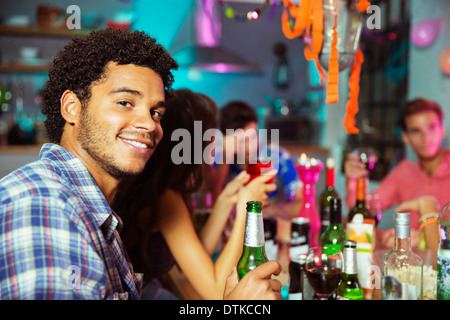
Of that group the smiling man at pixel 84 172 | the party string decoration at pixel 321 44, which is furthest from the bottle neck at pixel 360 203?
the smiling man at pixel 84 172

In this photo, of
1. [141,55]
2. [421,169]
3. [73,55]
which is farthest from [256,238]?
[421,169]

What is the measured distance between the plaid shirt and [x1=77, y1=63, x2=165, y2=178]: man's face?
0.14 m

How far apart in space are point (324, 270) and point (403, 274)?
14 cm

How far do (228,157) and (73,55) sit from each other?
4.27 ft

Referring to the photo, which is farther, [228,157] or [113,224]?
[228,157]

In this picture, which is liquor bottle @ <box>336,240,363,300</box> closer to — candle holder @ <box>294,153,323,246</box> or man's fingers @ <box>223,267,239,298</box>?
man's fingers @ <box>223,267,239,298</box>

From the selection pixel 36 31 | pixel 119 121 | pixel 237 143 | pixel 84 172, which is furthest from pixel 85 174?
pixel 36 31

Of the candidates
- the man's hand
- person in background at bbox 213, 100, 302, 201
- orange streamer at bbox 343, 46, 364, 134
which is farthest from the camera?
person in background at bbox 213, 100, 302, 201

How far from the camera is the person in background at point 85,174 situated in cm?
62

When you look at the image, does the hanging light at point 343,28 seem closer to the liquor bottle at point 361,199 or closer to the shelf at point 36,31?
the liquor bottle at point 361,199

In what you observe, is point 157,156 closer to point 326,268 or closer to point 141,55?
point 141,55

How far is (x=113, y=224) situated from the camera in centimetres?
83

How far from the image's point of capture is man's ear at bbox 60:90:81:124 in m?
0.91

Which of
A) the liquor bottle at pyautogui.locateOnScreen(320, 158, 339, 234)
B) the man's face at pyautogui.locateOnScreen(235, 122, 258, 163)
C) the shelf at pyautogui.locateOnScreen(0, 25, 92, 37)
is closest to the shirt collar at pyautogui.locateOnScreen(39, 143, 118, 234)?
the liquor bottle at pyautogui.locateOnScreen(320, 158, 339, 234)
